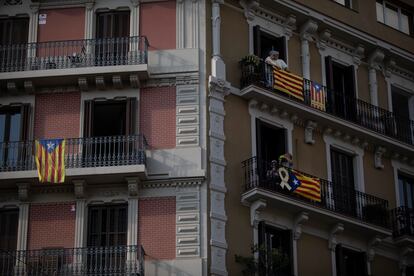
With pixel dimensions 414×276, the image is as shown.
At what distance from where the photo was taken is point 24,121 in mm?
34094

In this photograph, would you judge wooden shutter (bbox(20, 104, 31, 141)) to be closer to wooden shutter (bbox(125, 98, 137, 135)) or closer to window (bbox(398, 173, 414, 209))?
wooden shutter (bbox(125, 98, 137, 135))

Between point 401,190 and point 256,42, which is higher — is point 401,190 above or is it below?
below

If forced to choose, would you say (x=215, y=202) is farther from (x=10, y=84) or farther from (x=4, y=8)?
(x=4, y=8)

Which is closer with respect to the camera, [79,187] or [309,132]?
[79,187]

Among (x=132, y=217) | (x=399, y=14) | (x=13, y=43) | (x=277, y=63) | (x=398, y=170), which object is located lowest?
(x=132, y=217)

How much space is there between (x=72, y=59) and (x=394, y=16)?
14.2 m

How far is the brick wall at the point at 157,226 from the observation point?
31.7 meters

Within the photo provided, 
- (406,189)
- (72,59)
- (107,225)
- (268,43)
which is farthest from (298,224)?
(72,59)

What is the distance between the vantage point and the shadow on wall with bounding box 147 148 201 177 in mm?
32562

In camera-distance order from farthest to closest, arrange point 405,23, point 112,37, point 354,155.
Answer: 1. point 405,23
2. point 354,155
3. point 112,37

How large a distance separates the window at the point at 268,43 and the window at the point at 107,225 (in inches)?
319

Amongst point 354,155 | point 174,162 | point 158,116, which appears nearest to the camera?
point 174,162

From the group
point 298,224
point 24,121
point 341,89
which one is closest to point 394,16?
point 341,89

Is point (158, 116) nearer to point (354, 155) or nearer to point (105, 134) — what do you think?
point (105, 134)
